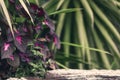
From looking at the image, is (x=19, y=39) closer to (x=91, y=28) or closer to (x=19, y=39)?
(x=19, y=39)

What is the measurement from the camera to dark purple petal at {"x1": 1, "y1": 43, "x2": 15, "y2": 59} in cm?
274

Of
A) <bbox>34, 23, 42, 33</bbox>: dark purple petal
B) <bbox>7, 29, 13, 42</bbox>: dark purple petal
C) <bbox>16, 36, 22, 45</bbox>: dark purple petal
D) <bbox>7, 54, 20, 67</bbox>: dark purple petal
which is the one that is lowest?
<bbox>7, 54, 20, 67</bbox>: dark purple petal

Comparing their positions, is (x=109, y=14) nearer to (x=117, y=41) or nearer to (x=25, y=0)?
(x=117, y=41)

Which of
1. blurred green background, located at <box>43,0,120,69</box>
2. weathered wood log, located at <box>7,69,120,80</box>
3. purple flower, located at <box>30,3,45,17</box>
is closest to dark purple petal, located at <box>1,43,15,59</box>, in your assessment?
weathered wood log, located at <box>7,69,120,80</box>

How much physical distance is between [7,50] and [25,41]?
164 mm

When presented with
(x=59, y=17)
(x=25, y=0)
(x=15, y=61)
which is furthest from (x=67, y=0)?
(x=15, y=61)

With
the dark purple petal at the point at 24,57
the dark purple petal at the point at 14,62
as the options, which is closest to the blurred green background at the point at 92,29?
the dark purple petal at the point at 24,57

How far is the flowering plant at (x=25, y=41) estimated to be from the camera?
2.79m

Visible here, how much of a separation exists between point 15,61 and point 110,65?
2759mm

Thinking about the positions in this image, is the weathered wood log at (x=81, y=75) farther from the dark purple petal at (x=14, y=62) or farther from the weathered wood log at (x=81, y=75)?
the dark purple petal at (x=14, y=62)

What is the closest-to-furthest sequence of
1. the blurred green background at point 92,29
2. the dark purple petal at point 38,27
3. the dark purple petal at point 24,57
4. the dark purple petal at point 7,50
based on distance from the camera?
the dark purple petal at point 7,50
the dark purple petal at point 24,57
the dark purple petal at point 38,27
the blurred green background at point 92,29

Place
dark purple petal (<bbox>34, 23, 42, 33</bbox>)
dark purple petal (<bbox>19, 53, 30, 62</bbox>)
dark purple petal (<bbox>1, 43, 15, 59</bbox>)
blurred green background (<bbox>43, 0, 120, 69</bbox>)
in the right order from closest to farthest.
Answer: dark purple petal (<bbox>1, 43, 15, 59</bbox>)
dark purple petal (<bbox>19, 53, 30, 62</bbox>)
dark purple petal (<bbox>34, 23, 42, 33</bbox>)
blurred green background (<bbox>43, 0, 120, 69</bbox>)

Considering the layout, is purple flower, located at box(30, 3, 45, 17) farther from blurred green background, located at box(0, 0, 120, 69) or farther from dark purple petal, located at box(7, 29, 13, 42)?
blurred green background, located at box(0, 0, 120, 69)

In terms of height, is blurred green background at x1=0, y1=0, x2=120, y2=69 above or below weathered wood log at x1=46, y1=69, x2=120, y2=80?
above
